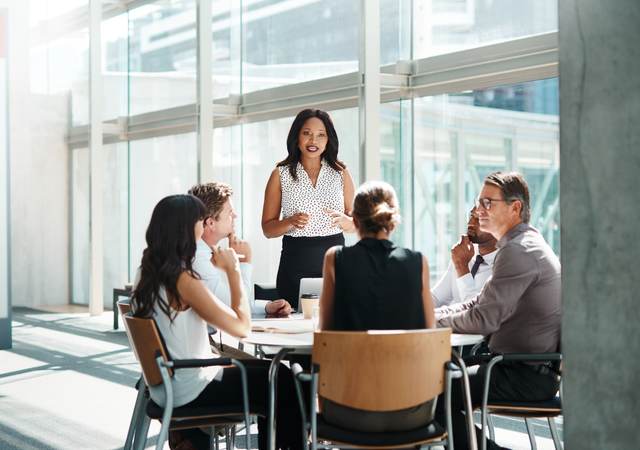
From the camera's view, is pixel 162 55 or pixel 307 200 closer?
pixel 307 200

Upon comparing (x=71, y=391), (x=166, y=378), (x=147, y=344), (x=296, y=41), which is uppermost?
(x=296, y=41)

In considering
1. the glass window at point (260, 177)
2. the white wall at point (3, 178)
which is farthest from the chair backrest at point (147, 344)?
the white wall at point (3, 178)

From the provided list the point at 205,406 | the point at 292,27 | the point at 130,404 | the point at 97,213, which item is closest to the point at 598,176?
the point at 205,406

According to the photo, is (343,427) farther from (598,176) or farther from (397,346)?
(598,176)

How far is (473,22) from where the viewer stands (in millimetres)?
7031

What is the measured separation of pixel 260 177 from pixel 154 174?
2828mm

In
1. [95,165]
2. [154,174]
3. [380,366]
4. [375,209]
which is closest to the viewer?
[380,366]

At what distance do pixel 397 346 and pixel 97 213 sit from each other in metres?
9.47

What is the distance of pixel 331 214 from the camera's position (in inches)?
198

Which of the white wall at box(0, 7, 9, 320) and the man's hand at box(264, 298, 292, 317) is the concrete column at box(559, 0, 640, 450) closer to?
the man's hand at box(264, 298, 292, 317)

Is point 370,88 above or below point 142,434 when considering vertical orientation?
above

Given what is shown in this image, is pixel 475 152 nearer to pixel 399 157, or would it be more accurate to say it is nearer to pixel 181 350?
pixel 399 157

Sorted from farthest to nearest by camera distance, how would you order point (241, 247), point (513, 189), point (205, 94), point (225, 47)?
point (225, 47) < point (205, 94) < point (241, 247) < point (513, 189)

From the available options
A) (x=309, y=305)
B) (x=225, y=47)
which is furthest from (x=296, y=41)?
(x=309, y=305)
